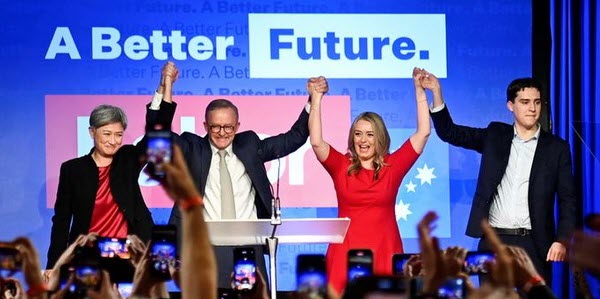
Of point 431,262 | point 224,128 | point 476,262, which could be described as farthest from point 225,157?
point 431,262

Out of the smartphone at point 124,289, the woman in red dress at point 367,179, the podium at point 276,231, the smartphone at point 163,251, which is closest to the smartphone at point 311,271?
the smartphone at point 163,251

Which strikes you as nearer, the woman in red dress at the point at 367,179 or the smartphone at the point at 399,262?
the smartphone at the point at 399,262

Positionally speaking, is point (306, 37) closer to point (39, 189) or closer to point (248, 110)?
point (248, 110)

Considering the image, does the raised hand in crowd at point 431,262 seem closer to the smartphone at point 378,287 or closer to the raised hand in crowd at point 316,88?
the smartphone at point 378,287

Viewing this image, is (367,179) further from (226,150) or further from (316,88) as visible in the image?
(226,150)

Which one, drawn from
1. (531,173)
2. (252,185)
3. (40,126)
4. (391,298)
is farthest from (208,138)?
(391,298)

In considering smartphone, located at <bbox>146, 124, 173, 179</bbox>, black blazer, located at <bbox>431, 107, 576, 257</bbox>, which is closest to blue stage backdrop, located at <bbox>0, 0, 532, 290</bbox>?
black blazer, located at <bbox>431, 107, 576, 257</bbox>

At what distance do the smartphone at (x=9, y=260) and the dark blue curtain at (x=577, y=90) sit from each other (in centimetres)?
437

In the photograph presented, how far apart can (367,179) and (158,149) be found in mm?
2828

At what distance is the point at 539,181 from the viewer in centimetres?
585

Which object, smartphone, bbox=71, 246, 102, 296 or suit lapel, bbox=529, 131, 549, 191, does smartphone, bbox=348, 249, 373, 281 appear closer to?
smartphone, bbox=71, 246, 102, 296

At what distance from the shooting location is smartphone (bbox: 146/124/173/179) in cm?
271

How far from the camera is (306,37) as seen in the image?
21.9 ft

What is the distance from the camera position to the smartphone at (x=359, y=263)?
376 centimetres
